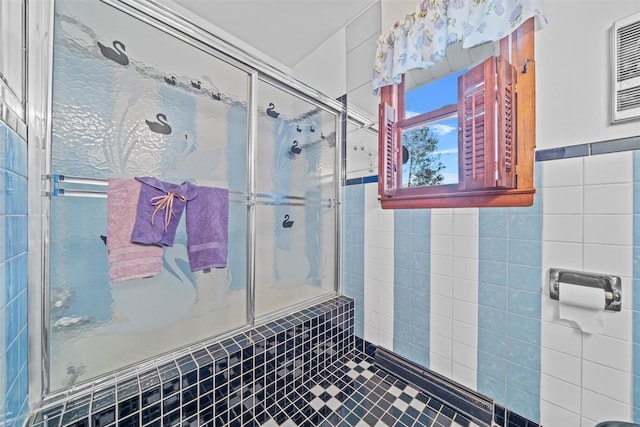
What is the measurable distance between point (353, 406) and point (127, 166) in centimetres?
148

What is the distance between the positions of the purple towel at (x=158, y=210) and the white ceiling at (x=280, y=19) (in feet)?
4.59

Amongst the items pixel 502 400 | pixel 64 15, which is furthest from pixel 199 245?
pixel 502 400

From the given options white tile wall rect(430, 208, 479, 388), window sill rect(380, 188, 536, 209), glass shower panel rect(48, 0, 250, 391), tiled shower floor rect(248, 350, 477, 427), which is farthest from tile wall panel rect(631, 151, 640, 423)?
glass shower panel rect(48, 0, 250, 391)

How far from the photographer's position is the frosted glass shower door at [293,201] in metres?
1.41

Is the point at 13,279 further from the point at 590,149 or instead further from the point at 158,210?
the point at 590,149

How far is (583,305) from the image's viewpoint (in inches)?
33.8

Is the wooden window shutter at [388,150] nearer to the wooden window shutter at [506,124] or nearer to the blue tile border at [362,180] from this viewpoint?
the blue tile border at [362,180]

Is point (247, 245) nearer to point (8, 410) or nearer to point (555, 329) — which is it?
point (8, 410)

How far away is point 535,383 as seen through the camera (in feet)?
3.27

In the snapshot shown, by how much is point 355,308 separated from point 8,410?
1.48 m

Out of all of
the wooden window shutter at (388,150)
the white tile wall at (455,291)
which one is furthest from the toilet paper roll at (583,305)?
the wooden window shutter at (388,150)

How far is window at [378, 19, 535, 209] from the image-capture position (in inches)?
39.6

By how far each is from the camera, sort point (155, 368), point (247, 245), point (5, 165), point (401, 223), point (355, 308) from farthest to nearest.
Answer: point (355, 308) < point (401, 223) < point (247, 245) < point (155, 368) < point (5, 165)

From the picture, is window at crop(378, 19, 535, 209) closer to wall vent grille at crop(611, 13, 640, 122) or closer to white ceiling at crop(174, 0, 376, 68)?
wall vent grille at crop(611, 13, 640, 122)
